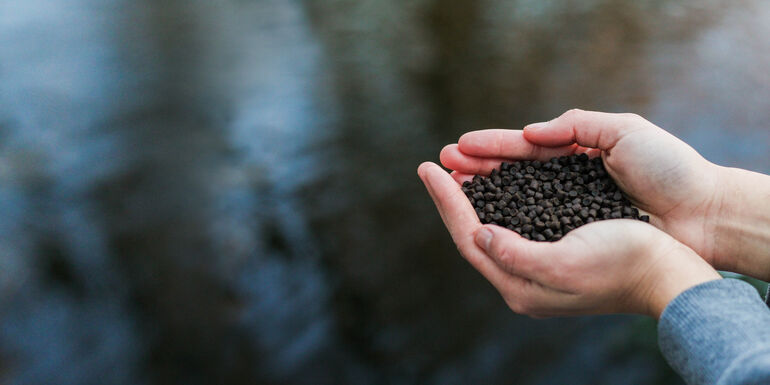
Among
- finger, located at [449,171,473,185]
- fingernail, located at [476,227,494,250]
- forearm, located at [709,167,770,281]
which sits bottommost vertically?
forearm, located at [709,167,770,281]

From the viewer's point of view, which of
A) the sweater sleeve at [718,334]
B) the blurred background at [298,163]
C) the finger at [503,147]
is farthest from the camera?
the blurred background at [298,163]

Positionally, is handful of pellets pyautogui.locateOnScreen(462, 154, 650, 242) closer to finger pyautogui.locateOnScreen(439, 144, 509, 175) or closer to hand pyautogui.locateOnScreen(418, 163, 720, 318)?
finger pyautogui.locateOnScreen(439, 144, 509, 175)

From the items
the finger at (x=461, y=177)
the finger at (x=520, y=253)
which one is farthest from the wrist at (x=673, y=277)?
the finger at (x=461, y=177)

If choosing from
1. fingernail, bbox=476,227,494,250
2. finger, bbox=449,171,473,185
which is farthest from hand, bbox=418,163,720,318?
finger, bbox=449,171,473,185

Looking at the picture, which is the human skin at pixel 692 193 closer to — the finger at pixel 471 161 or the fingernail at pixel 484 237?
the finger at pixel 471 161

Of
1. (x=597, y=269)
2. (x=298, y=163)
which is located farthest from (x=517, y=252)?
(x=298, y=163)

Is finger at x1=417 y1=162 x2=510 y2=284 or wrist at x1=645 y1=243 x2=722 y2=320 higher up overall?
finger at x1=417 y1=162 x2=510 y2=284

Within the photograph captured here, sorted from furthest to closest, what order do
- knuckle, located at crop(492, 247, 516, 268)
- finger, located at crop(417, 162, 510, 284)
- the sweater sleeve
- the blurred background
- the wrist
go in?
the blurred background < finger, located at crop(417, 162, 510, 284) < knuckle, located at crop(492, 247, 516, 268) < the wrist < the sweater sleeve
